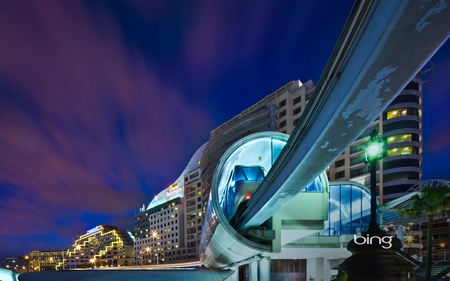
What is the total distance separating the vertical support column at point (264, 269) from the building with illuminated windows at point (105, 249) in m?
146

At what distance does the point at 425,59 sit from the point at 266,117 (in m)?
70.8

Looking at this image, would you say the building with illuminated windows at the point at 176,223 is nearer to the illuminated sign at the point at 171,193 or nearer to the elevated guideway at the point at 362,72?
the illuminated sign at the point at 171,193

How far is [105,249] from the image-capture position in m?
178

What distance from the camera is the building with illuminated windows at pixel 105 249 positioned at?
168750 millimetres

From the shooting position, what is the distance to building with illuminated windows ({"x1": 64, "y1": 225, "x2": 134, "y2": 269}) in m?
169

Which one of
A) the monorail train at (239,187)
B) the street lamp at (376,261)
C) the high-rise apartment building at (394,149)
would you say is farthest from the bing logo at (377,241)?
the high-rise apartment building at (394,149)

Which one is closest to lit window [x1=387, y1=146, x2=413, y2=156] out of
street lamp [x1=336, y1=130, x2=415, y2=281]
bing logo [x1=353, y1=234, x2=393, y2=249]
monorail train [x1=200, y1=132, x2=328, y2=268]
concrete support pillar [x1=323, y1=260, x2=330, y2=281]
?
concrete support pillar [x1=323, y1=260, x2=330, y2=281]

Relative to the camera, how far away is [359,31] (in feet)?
18.3

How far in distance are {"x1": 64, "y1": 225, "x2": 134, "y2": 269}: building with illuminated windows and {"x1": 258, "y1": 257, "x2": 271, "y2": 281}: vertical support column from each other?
146 m

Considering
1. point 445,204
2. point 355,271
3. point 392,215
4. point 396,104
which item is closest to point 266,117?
point 396,104

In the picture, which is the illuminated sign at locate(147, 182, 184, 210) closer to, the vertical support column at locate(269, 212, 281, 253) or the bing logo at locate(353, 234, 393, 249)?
the vertical support column at locate(269, 212, 281, 253)

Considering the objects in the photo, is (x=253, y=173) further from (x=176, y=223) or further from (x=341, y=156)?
(x=176, y=223)

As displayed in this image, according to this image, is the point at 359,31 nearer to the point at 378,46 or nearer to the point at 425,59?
the point at 378,46

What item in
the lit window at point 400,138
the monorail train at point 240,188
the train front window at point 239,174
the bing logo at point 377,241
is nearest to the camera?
the bing logo at point 377,241
